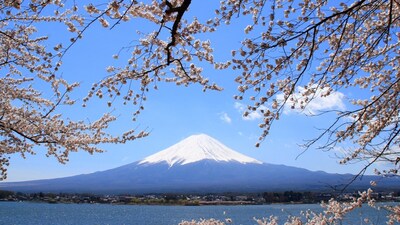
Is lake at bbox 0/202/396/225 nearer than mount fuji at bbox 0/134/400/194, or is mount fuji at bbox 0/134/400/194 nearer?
lake at bbox 0/202/396/225

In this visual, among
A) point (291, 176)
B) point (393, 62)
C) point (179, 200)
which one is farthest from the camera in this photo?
point (291, 176)

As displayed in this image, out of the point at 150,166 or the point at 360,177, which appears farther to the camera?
the point at 150,166

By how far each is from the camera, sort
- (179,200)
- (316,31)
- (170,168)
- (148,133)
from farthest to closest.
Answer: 1. (170,168)
2. (179,200)
3. (148,133)
4. (316,31)

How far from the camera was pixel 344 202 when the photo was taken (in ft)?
15.6

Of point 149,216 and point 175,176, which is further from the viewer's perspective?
point 175,176

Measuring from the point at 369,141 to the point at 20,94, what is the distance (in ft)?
12.3

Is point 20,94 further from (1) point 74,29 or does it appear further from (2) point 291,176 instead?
(2) point 291,176

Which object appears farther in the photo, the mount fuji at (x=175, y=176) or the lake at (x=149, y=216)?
the mount fuji at (x=175, y=176)

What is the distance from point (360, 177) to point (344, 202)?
1.79m

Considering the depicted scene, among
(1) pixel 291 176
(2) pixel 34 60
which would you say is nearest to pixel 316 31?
(2) pixel 34 60

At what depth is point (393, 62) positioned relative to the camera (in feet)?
12.6

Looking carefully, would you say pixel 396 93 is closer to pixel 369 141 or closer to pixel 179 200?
pixel 369 141

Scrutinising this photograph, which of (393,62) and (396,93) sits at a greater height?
(393,62)

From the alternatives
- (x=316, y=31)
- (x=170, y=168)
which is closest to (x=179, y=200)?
(x=170, y=168)
